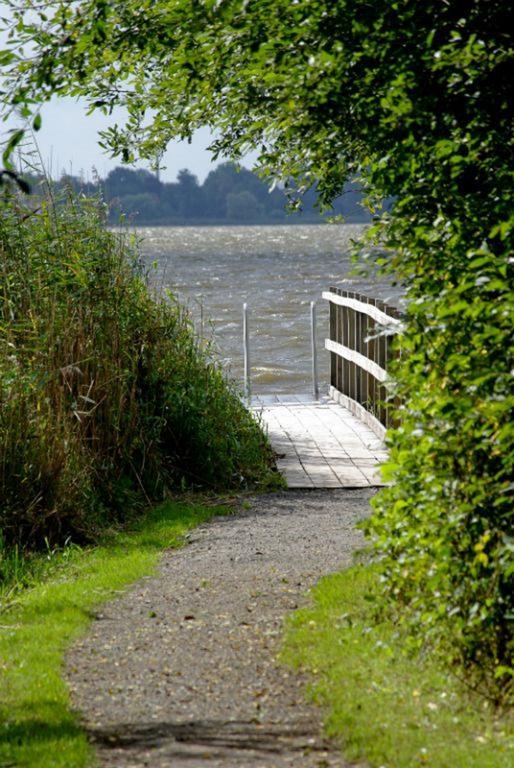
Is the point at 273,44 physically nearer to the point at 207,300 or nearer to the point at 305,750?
the point at 305,750

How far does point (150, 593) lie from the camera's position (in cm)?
663

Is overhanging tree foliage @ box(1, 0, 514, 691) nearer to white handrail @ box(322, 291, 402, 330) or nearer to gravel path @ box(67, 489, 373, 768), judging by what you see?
gravel path @ box(67, 489, 373, 768)

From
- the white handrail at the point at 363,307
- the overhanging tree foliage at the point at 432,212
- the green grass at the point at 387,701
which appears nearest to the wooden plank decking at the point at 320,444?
the white handrail at the point at 363,307

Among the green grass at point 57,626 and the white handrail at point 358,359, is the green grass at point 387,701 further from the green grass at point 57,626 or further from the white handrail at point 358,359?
the white handrail at point 358,359

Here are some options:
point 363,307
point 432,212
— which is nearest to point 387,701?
point 432,212

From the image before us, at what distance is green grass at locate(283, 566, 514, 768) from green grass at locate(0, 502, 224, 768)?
3.12 feet

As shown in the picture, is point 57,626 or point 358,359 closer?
point 57,626

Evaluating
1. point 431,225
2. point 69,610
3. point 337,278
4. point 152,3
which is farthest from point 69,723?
point 337,278

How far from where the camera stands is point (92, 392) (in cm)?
876

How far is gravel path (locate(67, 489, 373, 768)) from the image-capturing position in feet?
14.3

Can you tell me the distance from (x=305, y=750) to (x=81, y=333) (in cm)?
484

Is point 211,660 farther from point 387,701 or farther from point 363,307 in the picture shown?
point 363,307

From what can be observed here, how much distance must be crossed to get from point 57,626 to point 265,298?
34985 mm

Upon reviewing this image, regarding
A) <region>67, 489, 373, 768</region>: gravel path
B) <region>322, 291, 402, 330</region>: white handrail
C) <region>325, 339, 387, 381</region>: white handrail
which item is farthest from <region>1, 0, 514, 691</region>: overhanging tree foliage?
<region>325, 339, 387, 381</region>: white handrail
